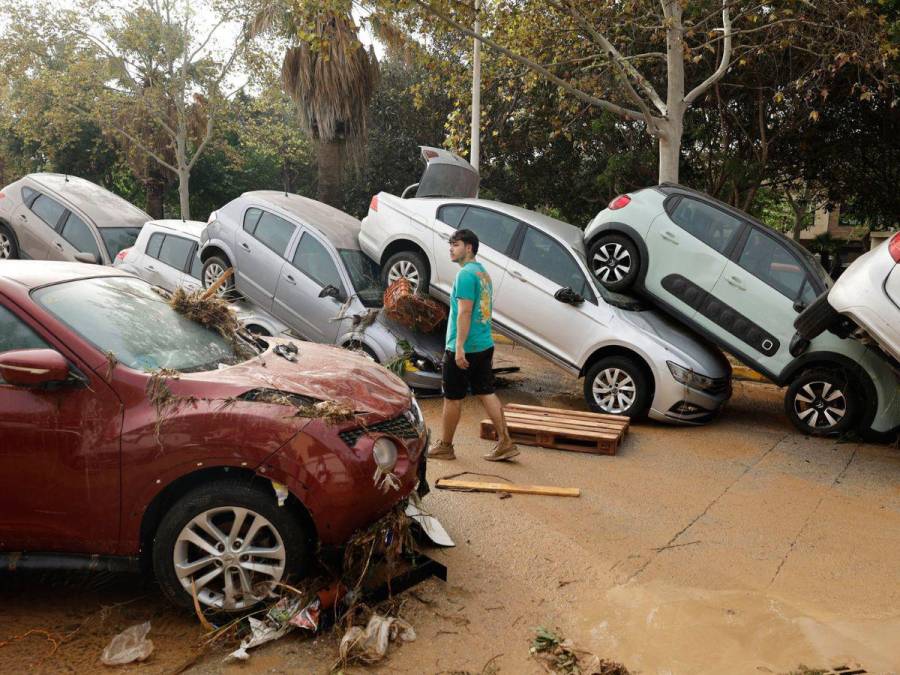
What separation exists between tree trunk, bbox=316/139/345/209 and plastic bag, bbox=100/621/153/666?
49.8 feet

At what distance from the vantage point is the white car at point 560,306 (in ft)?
26.3

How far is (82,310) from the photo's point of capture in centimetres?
405

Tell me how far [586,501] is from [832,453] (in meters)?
3.11

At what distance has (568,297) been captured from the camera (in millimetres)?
8273

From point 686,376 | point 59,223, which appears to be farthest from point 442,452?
point 59,223

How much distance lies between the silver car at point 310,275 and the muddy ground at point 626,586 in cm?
227

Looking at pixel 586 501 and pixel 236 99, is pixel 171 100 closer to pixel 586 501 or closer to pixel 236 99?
pixel 236 99

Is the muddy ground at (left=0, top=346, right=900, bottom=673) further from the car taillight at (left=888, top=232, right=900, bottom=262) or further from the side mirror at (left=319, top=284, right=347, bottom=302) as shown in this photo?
the side mirror at (left=319, top=284, right=347, bottom=302)

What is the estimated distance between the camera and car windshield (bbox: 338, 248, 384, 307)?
899 cm

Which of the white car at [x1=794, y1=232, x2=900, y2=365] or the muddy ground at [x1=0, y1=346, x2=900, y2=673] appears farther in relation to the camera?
the white car at [x1=794, y1=232, x2=900, y2=365]

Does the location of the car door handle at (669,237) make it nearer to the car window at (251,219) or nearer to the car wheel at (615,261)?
the car wheel at (615,261)

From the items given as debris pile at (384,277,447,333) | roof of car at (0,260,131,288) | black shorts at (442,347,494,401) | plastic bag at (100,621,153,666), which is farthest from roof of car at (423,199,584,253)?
plastic bag at (100,621,153,666)

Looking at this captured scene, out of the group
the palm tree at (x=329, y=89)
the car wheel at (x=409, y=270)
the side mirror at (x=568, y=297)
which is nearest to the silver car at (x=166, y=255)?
the car wheel at (x=409, y=270)

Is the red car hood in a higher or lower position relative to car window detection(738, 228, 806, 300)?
lower
